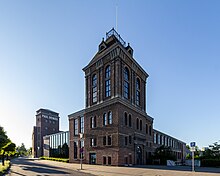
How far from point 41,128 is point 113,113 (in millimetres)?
66511

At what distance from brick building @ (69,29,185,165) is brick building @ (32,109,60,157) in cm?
5047

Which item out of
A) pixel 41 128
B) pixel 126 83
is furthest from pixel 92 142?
pixel 41 128

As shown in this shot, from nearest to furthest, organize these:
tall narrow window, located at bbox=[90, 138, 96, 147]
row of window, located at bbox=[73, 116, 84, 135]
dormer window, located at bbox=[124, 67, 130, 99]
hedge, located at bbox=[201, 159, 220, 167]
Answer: hedge, located at bbox=[201, 159, 220, 167] → tall narrow window, located at bbox=[90, 138, 96, 147] → dormer window, located at bbox=[124, 67, 130, 99] → row of window, located at bbox=[73, 116, 84, 135]

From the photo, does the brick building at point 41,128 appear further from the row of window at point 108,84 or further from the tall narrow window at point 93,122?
the tall narrow window at point 93,122

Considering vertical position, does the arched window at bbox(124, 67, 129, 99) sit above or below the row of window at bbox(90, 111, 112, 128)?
above

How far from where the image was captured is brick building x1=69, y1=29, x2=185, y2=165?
40625mm

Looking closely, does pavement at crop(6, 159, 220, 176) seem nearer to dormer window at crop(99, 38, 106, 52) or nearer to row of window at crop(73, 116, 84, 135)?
row of window at crop(73, 116, 84, 135)

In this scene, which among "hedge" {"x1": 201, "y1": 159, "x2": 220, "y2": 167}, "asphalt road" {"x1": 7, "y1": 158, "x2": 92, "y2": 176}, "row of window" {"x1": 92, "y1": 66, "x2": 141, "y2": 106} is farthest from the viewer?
"row of window" {"x1": 92, "y1": 66, "x2": 141, "y2": 106}

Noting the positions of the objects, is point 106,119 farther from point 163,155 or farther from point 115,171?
point 115,171

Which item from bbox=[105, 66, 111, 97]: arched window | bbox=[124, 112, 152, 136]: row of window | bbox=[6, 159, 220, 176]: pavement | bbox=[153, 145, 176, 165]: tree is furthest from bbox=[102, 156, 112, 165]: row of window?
bbox=[153, 145, 176, 165]: tree

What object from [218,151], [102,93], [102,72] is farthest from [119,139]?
[218,151]

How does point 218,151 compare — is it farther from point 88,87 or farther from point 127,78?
point 88,87

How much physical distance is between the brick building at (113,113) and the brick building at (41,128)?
5047 centimetres

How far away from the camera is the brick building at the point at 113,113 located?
40.6 meters
